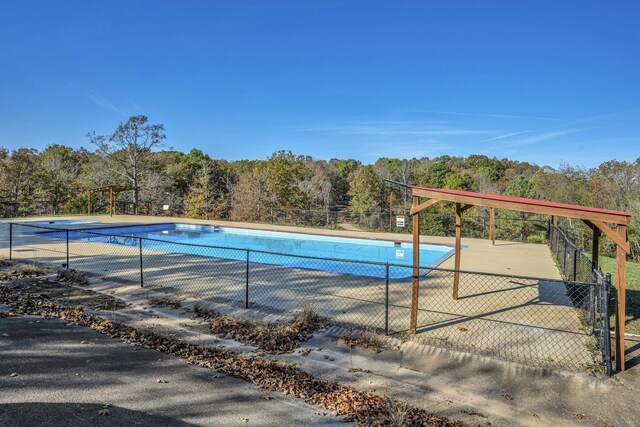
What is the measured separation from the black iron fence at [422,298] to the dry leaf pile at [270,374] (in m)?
1.54

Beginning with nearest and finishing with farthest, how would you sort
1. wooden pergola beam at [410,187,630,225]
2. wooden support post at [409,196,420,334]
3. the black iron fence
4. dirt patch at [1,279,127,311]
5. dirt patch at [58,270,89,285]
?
1. wooden pergola beam at [410,187,630,225]
2. the black iron fence
3. wooden support post at [409,196,420,334]
4. dirt patch at [1,279,127,311]
5. dirt patch at [58,270,89,285]

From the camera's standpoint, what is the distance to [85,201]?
25703 millimetres

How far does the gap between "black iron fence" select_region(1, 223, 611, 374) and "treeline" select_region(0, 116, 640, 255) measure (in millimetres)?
9769

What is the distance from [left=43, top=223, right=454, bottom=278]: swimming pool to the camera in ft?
37.8

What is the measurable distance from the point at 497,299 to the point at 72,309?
699cm

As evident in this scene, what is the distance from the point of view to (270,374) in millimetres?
3865

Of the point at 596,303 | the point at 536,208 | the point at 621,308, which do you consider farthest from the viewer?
the point at 596,303

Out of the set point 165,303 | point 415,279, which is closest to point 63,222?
point 165,303

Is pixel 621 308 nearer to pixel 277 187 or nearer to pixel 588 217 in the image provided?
pixel 588 217

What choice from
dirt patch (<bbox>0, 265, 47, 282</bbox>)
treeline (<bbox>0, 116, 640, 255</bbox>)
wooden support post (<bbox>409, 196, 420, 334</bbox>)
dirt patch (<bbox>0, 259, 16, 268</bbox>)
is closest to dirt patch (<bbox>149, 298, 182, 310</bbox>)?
dirt patch (<bbox>0, 265, 47, 282</bbox>)

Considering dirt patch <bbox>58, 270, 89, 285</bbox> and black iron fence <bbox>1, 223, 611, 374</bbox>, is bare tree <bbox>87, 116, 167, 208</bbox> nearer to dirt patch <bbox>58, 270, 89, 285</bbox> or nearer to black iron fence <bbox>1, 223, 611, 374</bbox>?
black iron fence <bbox>1, 223, 611, 374</bbox>

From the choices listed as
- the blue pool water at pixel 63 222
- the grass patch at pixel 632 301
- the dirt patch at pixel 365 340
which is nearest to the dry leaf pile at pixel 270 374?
the dirt patch at pixel 365 340

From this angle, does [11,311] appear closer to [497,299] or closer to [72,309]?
[72,309]

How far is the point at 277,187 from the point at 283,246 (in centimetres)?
774
